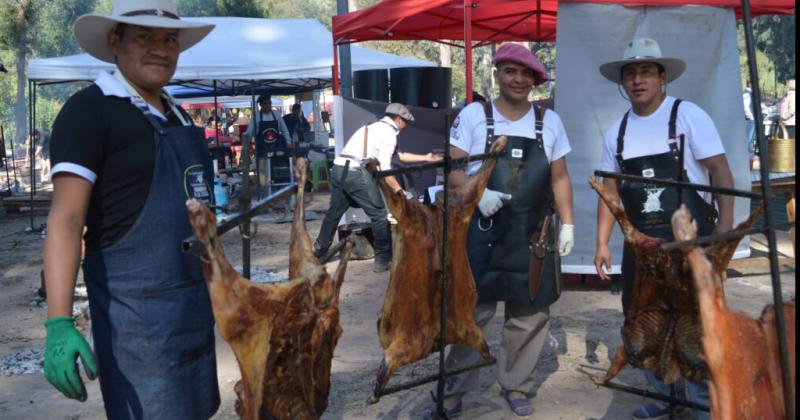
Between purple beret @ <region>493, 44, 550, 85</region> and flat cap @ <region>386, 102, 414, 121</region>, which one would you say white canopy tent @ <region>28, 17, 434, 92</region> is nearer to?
flat cap @ <region>386, 102, 414, 121</region>

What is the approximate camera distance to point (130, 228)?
104 inches

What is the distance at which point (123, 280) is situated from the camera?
8.74 feet

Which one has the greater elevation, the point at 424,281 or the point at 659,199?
the point at 659,199

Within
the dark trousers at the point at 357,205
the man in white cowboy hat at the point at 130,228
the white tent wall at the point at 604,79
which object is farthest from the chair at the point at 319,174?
the man in white cowboy hat at the point at 130,228

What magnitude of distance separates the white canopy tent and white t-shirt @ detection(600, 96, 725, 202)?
10173mm

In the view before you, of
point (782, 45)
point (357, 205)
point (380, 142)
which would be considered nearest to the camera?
point (380, 142)

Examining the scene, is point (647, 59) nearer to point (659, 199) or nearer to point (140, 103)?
point (659, 199)

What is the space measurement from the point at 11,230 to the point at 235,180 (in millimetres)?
3836

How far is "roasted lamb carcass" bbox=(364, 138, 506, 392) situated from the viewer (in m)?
3.71

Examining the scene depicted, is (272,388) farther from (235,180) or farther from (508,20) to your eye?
(235,180)

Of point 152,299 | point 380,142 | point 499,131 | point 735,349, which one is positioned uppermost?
point 380,142

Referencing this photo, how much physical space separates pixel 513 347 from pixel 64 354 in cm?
277

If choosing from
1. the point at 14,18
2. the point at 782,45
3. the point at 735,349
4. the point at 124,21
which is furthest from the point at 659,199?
the point at 14,18

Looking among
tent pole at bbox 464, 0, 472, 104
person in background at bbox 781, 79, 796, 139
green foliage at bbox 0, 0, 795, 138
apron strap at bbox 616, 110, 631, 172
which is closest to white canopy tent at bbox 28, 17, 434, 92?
green foliage at bbox 0, 0, 795, 138
